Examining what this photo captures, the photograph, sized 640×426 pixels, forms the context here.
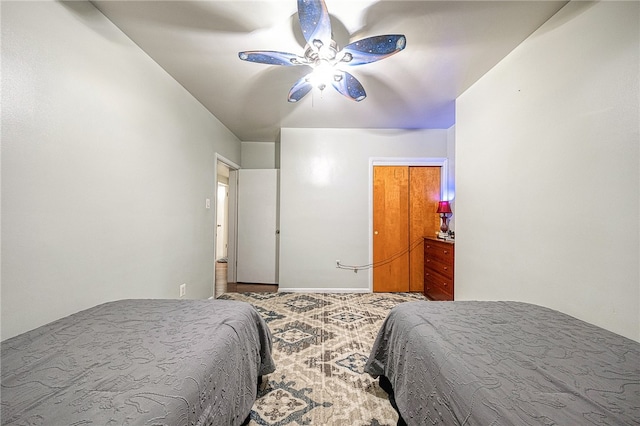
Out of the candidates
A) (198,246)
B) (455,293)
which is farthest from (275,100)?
(455,293)

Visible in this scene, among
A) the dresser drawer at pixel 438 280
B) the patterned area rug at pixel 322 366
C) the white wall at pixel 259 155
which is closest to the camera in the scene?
the patterned area rug at pixel 322 366

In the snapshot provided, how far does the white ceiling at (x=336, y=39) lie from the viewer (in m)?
1.53

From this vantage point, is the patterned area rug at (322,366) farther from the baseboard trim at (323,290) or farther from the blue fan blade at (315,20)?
the blue fan blade at (315,20)

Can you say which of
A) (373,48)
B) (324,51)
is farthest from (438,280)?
(324,51)

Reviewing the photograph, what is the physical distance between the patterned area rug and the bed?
0.33 m

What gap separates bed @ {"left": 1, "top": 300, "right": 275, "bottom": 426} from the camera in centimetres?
68

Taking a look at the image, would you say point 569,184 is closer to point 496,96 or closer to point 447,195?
point 496,96

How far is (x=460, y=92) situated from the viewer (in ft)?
8.59

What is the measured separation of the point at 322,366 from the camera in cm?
187

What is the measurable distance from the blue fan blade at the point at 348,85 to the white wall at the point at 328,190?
167 cm

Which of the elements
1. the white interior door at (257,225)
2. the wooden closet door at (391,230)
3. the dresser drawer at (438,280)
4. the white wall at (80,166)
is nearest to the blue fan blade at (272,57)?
the white wall at (80,166)

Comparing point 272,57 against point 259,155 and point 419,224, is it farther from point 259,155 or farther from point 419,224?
point 419,224

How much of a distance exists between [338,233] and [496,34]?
109 inches

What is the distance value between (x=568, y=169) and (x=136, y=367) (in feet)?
7.93
